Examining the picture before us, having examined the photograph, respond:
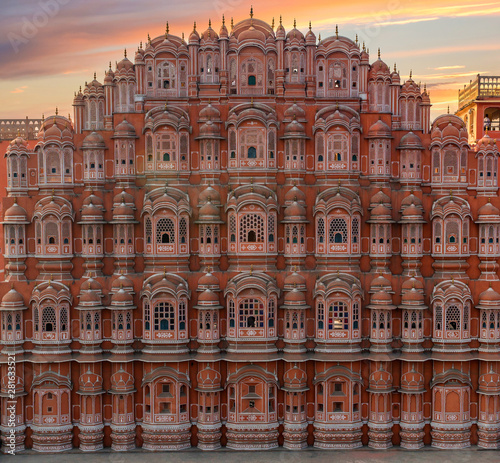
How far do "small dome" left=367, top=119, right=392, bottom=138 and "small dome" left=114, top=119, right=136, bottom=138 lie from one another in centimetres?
1286

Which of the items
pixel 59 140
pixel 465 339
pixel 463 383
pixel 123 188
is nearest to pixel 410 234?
pixel 465 339

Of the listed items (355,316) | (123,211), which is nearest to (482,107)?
(355,316)

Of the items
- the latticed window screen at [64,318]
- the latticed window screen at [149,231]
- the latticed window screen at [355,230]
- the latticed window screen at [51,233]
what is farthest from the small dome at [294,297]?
the latticed window screen at [51,233]

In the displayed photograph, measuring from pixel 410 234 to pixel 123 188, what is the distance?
15634 mm

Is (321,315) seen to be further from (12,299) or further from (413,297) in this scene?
(12,299)

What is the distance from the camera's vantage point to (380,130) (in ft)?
112

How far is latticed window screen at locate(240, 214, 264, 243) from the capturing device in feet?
111

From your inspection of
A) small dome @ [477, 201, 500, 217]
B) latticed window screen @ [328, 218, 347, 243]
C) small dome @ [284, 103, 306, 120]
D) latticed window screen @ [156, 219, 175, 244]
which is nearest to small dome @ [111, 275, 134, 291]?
latticed window screen @ [156, 219, 175, 244]

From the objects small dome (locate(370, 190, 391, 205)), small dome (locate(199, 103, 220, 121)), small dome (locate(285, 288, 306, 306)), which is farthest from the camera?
small dome (locate(199, 103, 220, 121))

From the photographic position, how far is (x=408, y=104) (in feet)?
117

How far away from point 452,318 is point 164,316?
15.3 metres

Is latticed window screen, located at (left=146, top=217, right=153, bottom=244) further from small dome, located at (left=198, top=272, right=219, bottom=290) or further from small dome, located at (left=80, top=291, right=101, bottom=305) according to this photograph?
small dome, located at (left=80, top=291, right=101, bottom=305)

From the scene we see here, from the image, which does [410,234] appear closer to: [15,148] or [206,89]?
[206,89]

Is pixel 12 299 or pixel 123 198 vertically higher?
pixel 123 198
